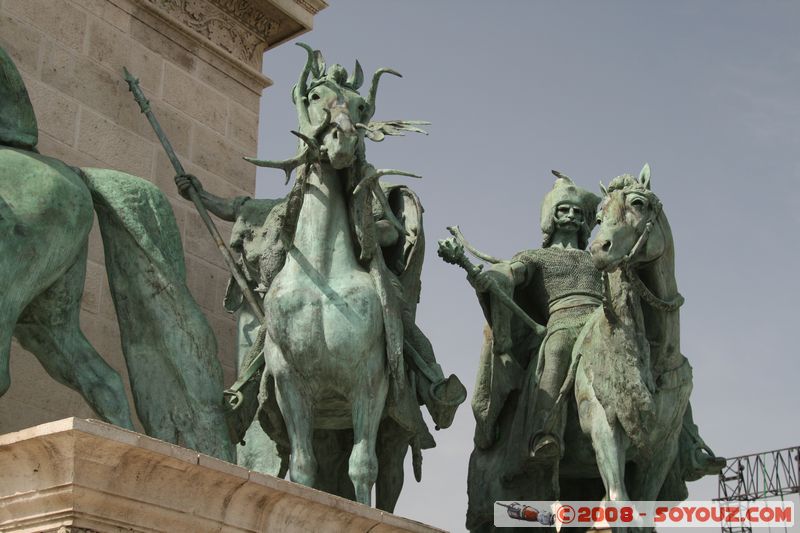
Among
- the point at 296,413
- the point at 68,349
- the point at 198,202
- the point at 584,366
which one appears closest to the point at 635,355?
the point at 584,366

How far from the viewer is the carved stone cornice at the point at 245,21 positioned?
33.7ft

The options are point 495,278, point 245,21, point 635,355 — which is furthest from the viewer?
point 245,21

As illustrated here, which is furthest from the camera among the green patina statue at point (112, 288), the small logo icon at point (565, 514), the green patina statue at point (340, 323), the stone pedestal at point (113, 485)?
the small logo icon at point (565, 514)

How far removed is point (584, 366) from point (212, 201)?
2.60 m

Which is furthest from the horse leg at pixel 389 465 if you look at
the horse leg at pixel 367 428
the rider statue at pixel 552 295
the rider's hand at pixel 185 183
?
the rider's hand at pixel 185 183

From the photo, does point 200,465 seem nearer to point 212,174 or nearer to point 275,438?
point 275,438

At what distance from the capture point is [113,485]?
511 cm

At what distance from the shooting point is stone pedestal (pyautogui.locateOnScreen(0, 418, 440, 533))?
500cm

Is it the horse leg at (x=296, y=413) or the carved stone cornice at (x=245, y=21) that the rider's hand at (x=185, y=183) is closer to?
the carved stone cornice at (x=245, y=21)

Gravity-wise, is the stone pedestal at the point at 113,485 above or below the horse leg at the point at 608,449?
below

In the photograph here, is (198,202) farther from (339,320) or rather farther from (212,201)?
(339,320)

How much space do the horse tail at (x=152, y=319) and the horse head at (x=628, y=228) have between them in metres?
2.34

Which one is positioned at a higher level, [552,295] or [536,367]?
[552,295]

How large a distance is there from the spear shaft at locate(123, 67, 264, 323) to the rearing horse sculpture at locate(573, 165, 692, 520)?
2.03m
